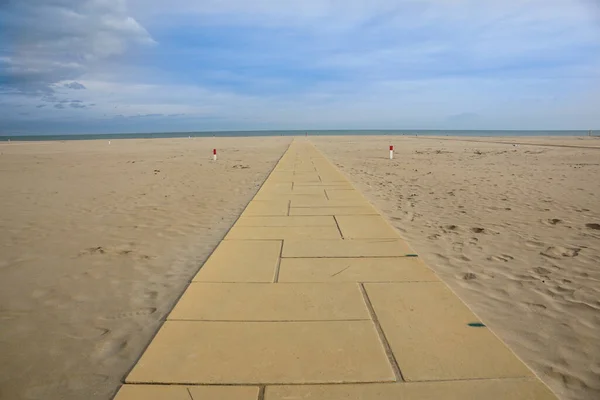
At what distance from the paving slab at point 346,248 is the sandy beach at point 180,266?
1.18ft

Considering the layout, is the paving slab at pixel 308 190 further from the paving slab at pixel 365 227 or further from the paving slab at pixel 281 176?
the paving slab at pixel 365 227

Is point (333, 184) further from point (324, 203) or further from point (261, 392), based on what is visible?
point (261, 392)

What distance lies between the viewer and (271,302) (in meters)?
3.09

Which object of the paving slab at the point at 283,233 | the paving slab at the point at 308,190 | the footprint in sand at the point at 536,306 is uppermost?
the paving slab at the point at 308,190

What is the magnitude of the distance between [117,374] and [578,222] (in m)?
6.62

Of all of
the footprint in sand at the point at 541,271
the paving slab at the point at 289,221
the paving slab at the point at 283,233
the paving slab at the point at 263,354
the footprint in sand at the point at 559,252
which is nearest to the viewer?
the paving slab at the point at 263,354

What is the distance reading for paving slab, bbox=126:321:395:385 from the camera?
216 centimetres

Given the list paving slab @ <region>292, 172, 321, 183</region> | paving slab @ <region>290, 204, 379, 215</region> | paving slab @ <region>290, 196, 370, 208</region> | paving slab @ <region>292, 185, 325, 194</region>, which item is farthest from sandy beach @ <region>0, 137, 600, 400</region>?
paving slab @ <region>292, 172, 321, 183</region>

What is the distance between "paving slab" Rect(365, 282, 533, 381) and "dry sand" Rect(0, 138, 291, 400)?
1.75m

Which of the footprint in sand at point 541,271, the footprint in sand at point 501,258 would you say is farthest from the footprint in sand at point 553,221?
the footprint in sand at point 541,271

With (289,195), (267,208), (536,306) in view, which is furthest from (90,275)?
(289,195)

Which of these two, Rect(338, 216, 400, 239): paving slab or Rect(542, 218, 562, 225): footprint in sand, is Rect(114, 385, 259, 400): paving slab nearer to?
Rect(338, 216, 400, 239): paving slab

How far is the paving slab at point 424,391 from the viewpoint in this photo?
1983 millimetres

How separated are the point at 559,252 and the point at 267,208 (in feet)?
14.4
